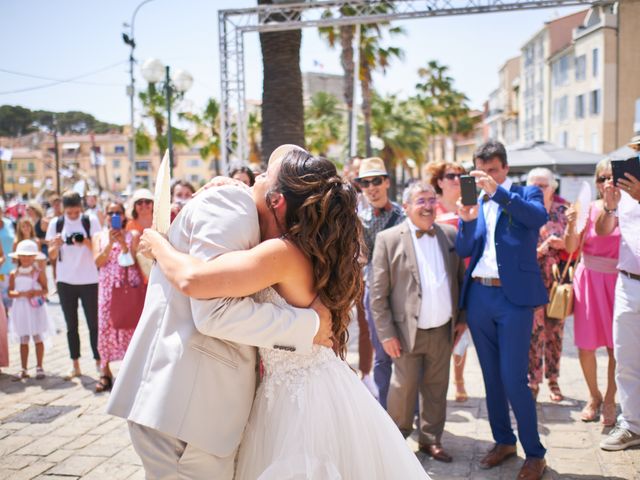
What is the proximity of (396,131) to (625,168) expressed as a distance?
30606mm

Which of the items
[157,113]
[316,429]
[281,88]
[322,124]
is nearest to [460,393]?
[316,429]

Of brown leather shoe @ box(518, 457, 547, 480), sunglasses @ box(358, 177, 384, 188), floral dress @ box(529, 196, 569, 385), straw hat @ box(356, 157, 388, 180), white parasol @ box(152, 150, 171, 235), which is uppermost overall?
straw hat @ box(356, 157, 388, 180)

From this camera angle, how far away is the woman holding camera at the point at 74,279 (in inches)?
275

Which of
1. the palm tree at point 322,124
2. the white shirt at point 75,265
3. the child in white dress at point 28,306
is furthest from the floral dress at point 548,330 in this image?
the palm tree at point 322,124

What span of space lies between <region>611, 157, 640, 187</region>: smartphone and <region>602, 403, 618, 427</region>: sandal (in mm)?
2028

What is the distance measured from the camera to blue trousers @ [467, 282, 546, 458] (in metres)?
4.14

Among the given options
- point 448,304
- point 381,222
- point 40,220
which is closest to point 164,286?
point 448,304

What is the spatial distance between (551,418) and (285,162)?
415cm

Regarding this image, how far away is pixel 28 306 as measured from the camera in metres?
7.19

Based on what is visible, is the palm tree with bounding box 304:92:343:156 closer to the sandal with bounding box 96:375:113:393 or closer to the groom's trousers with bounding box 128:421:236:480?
the sandal with bounding box 96:375:113:393

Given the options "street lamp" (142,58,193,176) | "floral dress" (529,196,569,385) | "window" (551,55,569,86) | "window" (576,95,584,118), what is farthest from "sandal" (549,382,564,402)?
"window" (551,55,569,86)

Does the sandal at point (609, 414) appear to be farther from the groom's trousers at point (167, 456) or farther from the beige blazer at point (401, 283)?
the groom's trousers at point (167, 456)

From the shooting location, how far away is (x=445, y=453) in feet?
14.9

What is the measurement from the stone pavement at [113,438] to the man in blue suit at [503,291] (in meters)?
0.30
